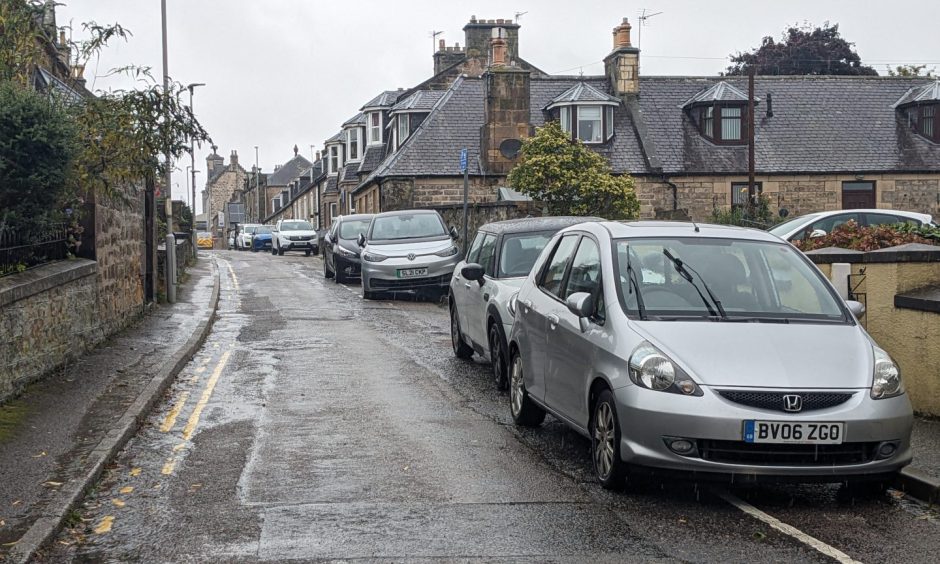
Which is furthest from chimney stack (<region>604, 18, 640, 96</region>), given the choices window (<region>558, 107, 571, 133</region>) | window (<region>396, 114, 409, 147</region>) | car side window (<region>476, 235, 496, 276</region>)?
car side window (<region>476, 235, 496, 276</region>)

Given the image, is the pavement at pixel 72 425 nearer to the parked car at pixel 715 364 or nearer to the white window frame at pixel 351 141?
the parked car at pixel 715 364

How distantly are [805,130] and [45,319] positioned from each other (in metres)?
36.3

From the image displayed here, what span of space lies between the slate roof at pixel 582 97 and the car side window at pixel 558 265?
33.0 metres

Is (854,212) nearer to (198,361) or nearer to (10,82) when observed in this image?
(198,361)

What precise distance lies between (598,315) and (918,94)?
130 ft

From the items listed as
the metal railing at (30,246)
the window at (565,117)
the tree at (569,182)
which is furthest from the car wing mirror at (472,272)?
the window at (565,117)

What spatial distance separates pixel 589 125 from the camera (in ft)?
137

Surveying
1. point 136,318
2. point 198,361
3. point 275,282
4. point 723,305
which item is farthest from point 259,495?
point 275,282

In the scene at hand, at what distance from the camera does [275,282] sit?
2888 cm

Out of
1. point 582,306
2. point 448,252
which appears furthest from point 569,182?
point 582,306

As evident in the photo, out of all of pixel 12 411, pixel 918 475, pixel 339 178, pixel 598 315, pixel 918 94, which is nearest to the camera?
pixel 918 475

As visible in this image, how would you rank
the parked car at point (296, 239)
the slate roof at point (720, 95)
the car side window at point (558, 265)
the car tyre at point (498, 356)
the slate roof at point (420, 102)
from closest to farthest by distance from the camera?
the car side window at point (558, 265) → the car tyre at point (498, 356) → the slate roof at point (720, 95) → the slate roof at point (420, 102) → the parked car at point (296, 239)

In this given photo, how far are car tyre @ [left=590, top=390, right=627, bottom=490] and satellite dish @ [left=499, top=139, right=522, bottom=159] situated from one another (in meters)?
33.6

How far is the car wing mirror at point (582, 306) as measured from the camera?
7.41 m
